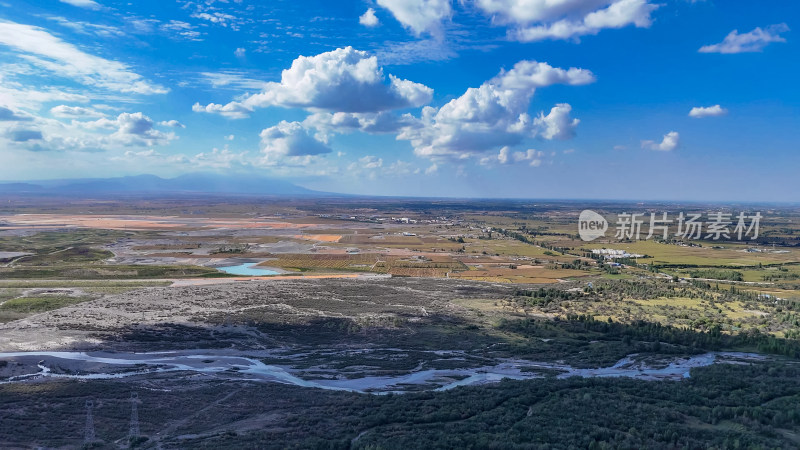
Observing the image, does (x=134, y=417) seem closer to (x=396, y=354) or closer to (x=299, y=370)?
(x=299, y=370)

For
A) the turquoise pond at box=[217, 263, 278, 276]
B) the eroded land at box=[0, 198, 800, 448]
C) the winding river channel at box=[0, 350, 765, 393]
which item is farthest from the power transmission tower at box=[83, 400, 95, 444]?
the turquoise pond at box=[217, 263, 278, 276]

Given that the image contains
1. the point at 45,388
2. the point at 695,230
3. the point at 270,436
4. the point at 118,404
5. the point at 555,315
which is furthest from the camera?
the point at 695,230

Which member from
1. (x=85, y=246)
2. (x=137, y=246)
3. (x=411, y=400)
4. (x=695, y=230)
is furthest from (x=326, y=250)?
(x=695, y=230)

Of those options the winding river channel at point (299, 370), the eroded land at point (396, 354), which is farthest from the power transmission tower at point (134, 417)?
the winding river channel at point (299, 370)

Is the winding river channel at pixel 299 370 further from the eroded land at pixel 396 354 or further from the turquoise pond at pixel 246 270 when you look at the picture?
the turquoise pond at pixel 246 270

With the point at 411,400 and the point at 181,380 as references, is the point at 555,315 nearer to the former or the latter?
the point at 411,400

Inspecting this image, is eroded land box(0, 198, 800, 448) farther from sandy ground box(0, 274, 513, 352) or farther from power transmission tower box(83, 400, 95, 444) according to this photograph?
sandy ground box(0, 274, 513, 352)

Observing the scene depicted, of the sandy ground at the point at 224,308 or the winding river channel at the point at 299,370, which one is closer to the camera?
the winding river channel at the point at 299,370
